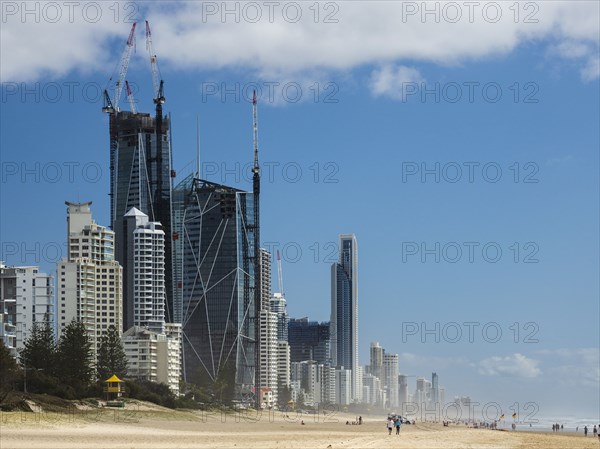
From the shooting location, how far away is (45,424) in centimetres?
6456

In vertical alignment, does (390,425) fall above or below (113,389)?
below

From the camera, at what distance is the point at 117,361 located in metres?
155

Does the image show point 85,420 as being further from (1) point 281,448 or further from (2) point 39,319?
(2) point 39,319

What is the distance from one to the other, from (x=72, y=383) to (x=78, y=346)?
1060cm

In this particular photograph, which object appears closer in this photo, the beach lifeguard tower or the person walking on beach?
the person walking on beach

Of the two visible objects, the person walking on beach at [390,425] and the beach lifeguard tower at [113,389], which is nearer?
the person walking on beach at [390,425]

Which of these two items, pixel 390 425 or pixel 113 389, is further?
pixel 113 389

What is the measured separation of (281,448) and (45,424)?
1942 cm

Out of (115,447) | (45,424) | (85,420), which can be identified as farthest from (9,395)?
(115,447)

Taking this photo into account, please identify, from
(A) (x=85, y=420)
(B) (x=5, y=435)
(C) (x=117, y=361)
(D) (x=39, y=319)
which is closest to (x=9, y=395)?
(A) (x=85, y=420)

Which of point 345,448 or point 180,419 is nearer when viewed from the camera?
point 345,448

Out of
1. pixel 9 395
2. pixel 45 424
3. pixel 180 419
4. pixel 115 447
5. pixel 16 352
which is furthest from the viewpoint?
pixel 16 352

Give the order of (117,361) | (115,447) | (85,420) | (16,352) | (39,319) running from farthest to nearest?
(39,319) < (16,352) < (117,361) < (85,420) < (115,447)

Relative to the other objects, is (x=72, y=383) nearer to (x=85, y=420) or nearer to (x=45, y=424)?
(x=85, y=420)
